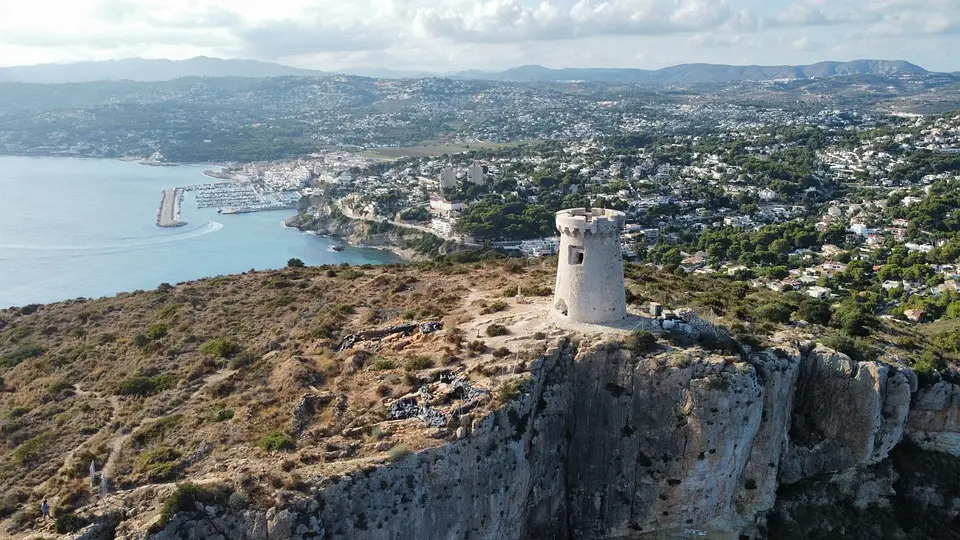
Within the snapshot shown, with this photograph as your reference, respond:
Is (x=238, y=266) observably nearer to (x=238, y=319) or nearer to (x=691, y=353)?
(x=238, y=319)

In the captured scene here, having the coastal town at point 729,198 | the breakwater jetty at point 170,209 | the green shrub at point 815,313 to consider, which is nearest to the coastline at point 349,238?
the coastal town at point 729,198

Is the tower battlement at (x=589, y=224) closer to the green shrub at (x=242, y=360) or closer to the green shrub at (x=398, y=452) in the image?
the green shrub at (x=398, y=452)

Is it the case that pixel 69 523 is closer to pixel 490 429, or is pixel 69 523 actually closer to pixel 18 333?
pixel 490 429

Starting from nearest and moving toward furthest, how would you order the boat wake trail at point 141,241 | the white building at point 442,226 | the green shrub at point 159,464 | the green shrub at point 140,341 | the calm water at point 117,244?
the green shrub at point 159,464
the green shrub at point 140,341
the calm water at point 117,244
the boat wake trail at point 141,241
the white building at point 442,226

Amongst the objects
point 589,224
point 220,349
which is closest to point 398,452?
point 589,224

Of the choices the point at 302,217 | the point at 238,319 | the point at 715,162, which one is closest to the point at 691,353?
the point at 238,319

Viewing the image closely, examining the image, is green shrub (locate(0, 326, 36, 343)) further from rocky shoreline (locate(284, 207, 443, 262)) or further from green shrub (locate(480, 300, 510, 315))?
rocky shoreline (locate(284, 207, 443, 262))
